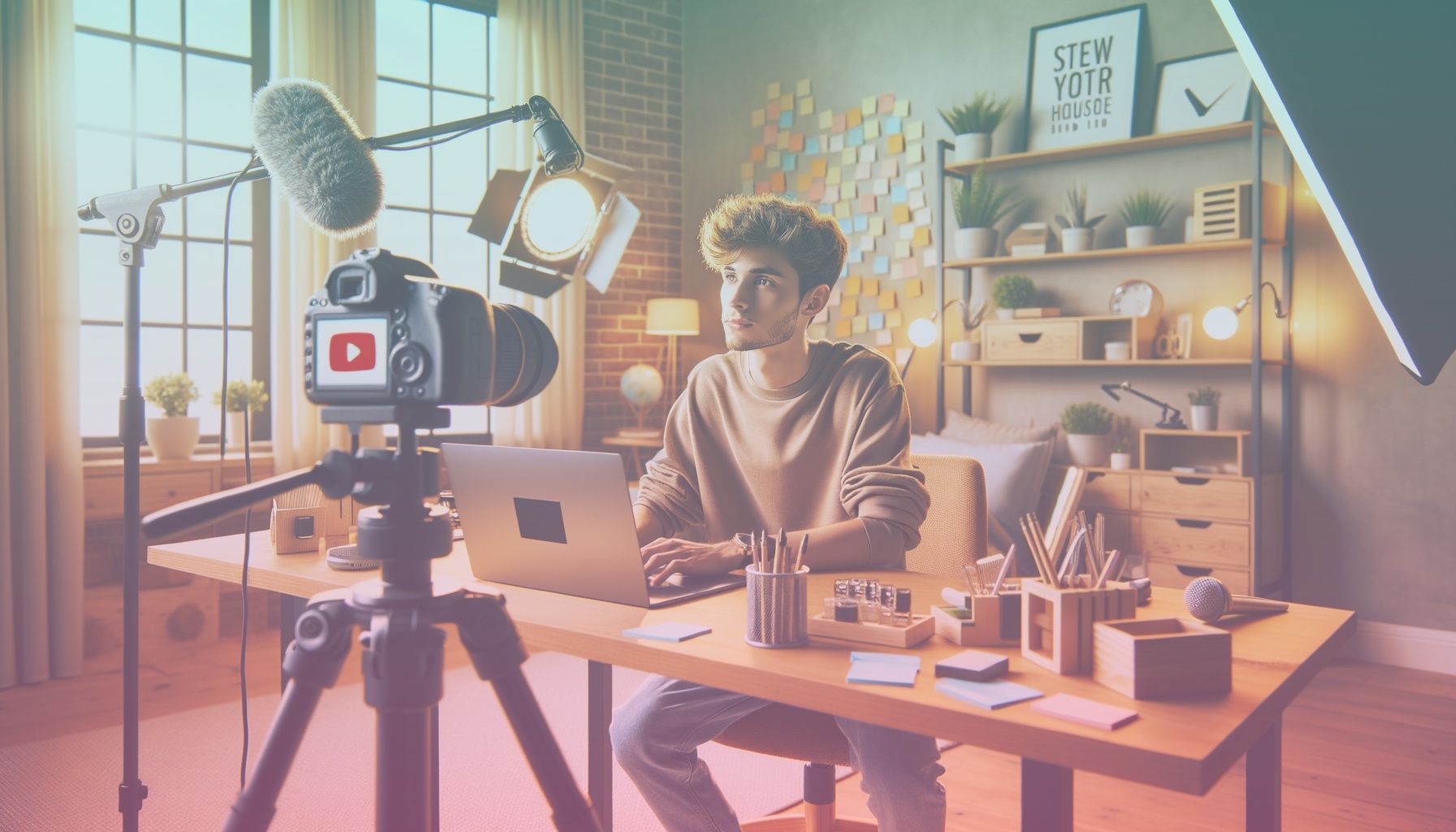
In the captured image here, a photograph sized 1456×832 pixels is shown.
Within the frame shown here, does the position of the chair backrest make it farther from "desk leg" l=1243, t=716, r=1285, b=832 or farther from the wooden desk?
"desk leg" l=1243, t=716, r=1285, b=832

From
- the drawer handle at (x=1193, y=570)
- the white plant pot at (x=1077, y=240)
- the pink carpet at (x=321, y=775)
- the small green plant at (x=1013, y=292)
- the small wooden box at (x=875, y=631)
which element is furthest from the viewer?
the small green plant at (x=1013, y=292)

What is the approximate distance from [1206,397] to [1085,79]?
1334 millimetres

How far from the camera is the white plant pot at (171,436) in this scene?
3.59m

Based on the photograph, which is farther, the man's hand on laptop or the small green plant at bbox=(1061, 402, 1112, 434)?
the small green plant at bbox=(1061, 402, 1112, 434)

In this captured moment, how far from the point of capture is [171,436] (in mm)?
3609

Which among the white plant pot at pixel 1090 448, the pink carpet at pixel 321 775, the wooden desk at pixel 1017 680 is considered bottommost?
the pink carpet at pixel 321 775

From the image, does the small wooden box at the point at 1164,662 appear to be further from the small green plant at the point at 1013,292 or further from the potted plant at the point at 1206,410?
the small green plant at the point at 1013,292

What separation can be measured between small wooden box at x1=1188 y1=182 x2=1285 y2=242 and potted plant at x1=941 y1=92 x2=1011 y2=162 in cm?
85

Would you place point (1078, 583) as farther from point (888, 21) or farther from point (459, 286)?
point (888, 21)

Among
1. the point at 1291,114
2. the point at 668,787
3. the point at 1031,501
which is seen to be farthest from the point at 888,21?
the point at 1291,114

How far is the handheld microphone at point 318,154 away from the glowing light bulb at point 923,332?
3.36 m

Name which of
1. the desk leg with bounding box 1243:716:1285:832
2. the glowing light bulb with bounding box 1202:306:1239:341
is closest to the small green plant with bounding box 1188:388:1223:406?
the glowing light bulb with bounding box 1202:306:1239:341

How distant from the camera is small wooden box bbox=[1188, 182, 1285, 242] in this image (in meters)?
3.56

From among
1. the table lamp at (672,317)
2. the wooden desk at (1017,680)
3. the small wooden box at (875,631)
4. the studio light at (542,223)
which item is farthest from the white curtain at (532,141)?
the small wooden box at (875,631)
